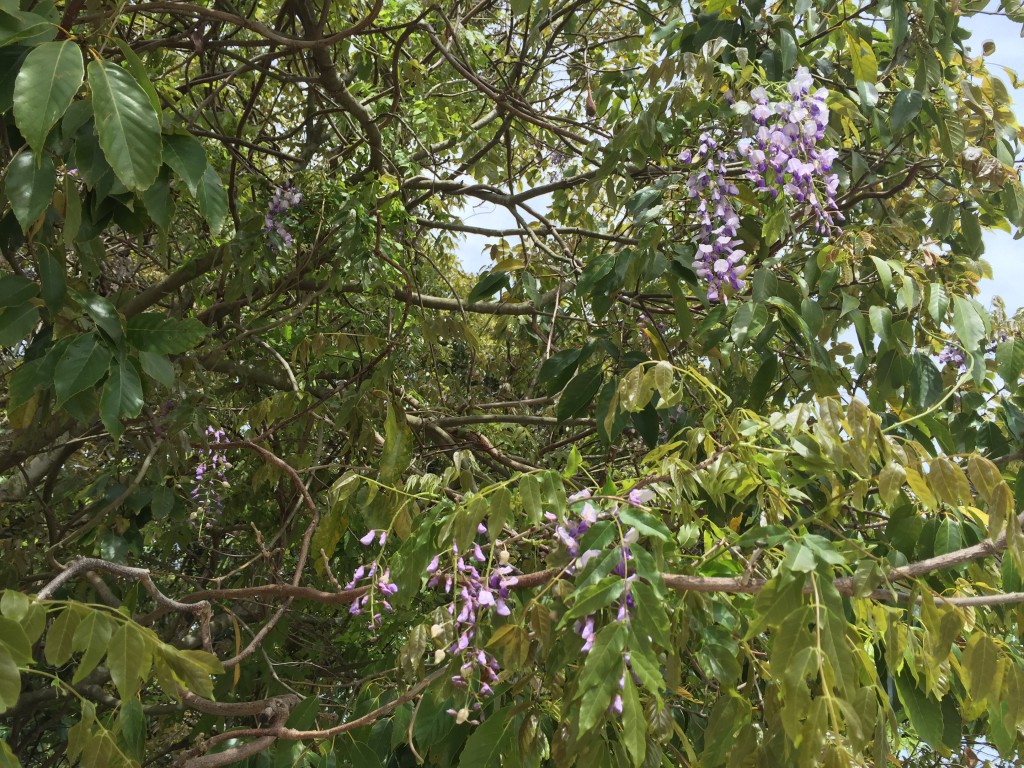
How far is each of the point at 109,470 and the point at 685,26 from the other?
2062mm

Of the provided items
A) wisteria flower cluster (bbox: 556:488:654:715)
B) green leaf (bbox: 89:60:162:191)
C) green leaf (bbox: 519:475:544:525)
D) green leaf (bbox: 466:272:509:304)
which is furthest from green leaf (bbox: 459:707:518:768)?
green leaf (bbox: 466:272:509:304)

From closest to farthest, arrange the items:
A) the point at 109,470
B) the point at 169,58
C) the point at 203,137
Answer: the point at 109,470 < the point at 203,137 < the point at 169,58

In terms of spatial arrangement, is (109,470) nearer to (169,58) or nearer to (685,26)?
(169,58)

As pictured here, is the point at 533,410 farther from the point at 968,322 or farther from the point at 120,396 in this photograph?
the point at 120,396

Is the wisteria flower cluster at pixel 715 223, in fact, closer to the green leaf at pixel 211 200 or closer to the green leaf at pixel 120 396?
the green leaf at pixel 211 200

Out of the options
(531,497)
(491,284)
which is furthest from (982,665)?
(491,284)

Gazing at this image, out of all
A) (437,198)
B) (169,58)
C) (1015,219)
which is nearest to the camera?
(1015,219)

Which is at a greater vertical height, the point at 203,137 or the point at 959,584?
the point at 203,137

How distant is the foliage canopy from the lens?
3.94 feet

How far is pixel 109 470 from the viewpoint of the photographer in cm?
270

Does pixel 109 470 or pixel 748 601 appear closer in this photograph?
pixel 748 601

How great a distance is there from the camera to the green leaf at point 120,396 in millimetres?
1534

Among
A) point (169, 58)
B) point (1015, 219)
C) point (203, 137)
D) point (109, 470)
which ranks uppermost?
point (169, 58)

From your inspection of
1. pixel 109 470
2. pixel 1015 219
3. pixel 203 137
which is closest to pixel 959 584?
pixel 1015 219
